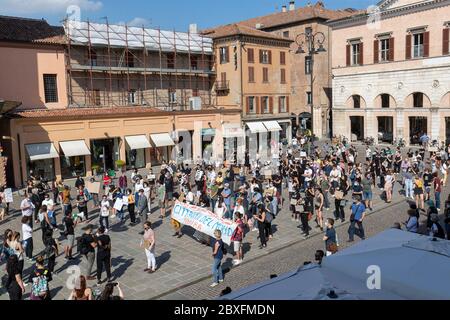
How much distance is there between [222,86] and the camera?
4447 centimetres

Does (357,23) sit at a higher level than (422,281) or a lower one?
higher

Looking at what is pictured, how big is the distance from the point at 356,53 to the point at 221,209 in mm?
37733

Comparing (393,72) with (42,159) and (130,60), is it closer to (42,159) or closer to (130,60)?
(130,60)

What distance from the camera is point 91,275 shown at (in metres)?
13.2

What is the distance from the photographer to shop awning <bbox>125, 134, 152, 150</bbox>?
1326 inches

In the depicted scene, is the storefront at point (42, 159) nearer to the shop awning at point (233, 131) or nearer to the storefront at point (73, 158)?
the storefront at point (73, 158)

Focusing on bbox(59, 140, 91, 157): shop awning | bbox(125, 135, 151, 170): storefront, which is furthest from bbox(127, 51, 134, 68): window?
bbox(59, 140, 91, 157): shop awning

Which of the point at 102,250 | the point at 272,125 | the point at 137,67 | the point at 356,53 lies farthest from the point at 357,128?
the point at 102,250

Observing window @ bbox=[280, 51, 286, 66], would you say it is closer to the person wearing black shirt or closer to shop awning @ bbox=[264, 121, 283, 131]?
shop awning @ bbox=[264, 121, 283, 131]

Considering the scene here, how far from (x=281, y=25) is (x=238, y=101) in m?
18.6

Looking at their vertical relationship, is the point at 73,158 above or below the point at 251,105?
below

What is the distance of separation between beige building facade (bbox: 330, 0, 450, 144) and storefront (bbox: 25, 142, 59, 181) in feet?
105
